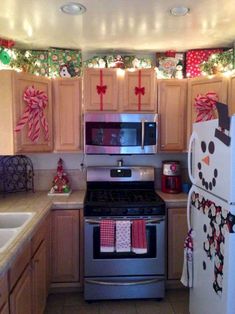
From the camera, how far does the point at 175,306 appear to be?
8.46 feet

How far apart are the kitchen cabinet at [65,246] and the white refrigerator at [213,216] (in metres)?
1.06

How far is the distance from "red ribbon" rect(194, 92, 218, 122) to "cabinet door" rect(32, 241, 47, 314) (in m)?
1.84

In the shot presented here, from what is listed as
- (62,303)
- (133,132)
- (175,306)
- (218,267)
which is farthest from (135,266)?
(133,132)

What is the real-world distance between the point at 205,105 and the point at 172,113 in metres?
0.37

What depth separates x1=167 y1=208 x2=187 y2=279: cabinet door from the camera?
2.73 m

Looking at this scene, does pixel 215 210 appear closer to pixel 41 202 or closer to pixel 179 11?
pixel 179 11

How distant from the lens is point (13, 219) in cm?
223

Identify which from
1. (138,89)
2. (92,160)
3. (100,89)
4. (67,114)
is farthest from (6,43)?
(92,160)

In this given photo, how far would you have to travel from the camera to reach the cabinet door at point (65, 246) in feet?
8.70

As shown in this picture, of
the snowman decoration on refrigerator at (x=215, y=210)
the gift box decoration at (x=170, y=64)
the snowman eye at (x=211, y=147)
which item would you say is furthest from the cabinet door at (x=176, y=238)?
the gift box decoration at (x=170, y=64)

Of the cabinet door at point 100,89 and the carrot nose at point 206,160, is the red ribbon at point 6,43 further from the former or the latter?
the carrot nose at point 206,160

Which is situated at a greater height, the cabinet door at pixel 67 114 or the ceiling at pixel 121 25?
the ceiling at pixel 121 25

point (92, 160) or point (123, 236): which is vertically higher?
point (92, 160)

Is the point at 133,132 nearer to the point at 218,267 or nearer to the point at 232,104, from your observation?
the point at 232,104
